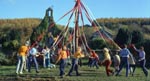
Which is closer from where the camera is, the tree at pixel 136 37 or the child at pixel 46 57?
the child at pixel 46 57

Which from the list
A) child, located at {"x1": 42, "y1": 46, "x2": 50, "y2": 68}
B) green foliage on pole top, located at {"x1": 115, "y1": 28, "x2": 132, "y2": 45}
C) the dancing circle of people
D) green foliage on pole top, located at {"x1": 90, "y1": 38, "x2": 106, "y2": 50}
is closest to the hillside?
green foliage on pole top, located at {"x1": 115, "y1": 28, "x2": 132, "y2": 45}

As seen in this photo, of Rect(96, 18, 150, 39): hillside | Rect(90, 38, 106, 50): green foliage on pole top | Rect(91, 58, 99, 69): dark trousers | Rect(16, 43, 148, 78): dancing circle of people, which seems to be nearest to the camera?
Rect(16, 43, 148, 78): dancing circle of people

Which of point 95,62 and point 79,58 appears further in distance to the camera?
point 95,62

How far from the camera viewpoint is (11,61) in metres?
39.7

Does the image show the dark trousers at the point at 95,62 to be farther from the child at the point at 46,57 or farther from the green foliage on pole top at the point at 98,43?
the green foliage on pole top at the point at 98,43

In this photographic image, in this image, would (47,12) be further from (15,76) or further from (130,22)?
(130,22)

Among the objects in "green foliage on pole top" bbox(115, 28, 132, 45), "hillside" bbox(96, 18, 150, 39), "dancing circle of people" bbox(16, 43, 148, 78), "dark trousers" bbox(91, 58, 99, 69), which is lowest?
"dark trousers" bbox(91, 58, 99, 69)

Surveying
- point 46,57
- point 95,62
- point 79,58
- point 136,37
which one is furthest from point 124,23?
point 79,58

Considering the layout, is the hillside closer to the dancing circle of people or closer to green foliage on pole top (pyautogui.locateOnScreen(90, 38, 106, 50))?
green foliage on pole top (pyautogui.locateOnScreen(90, 38, 106, 50))

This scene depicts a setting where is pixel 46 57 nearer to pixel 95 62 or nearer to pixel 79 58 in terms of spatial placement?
pixel 95 62

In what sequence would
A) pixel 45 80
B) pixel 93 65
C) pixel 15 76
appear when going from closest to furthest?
pixel 45 80 < pixel 15 76 < pixel 93 65

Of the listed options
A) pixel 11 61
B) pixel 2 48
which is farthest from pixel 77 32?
pixel 2 48

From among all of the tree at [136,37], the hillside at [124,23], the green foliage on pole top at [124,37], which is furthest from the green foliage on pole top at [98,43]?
the hillside at [124,23]

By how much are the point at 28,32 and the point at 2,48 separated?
1366 cm
